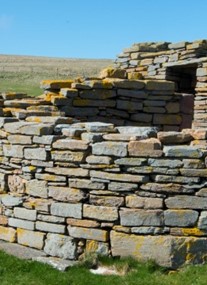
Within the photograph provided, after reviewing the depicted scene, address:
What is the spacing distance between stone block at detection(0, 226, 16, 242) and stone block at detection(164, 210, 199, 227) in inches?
88.9

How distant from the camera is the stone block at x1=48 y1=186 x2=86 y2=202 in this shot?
21.4ft

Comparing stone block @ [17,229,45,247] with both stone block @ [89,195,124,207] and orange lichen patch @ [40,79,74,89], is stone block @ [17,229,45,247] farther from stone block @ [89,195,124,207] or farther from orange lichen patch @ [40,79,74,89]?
orange lichen patch @ [40,79,74,89]

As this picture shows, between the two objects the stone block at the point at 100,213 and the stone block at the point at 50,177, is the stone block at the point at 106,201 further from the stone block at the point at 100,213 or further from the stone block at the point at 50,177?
the stone block at the point at 50,177

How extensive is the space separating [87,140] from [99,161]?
1.17ft

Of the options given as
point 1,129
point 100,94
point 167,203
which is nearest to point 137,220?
point 167,203

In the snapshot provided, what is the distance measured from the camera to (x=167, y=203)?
6.25 m

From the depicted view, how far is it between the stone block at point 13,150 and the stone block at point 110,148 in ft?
3.86

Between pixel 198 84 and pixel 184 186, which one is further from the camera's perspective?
pixel 198 84

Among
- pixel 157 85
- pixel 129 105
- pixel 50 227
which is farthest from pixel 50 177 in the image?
pixel 157 85

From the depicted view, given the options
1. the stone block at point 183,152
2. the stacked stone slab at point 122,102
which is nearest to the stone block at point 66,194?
the stone block at point 183,152

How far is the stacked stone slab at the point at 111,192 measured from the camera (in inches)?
245

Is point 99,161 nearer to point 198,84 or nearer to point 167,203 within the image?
point 167,203

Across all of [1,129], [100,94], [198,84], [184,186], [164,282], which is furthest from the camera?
[198,84]

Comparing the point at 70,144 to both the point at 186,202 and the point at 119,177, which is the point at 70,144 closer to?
the point at 119,177
